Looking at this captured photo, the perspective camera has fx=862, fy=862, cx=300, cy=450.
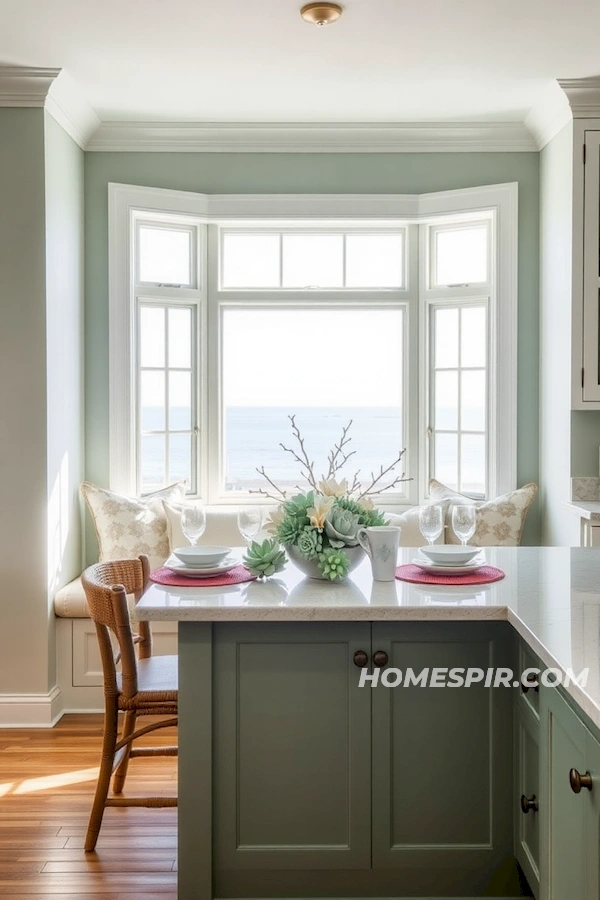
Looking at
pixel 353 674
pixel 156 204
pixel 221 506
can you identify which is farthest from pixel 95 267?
pixel 353 674

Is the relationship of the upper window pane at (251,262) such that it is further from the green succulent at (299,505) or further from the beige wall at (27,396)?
the green succulent at (299,505)

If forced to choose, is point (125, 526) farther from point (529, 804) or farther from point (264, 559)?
point (529, 804)

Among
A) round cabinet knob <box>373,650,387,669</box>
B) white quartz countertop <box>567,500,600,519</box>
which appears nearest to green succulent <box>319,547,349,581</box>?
round cabinet knob <box>373,650,387,669</box>

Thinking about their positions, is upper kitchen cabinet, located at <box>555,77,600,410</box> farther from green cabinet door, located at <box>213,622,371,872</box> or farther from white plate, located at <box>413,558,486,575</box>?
green cabinet door, located at <box>213,622,371,872</box>

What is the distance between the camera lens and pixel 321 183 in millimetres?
4602

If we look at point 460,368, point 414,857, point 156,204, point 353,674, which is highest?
point 156,204

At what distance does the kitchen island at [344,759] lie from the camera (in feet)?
7.35

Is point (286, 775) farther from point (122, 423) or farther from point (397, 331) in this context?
point (397, 331)

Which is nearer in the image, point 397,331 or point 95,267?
point 95,267

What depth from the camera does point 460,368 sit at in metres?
4.71

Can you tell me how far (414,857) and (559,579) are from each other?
839mm

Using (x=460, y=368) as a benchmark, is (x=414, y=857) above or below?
below

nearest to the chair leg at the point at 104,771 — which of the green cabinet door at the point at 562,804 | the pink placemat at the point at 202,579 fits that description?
the pink placemat at the point at 202,579

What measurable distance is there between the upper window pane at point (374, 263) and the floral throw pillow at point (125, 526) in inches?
66.8
